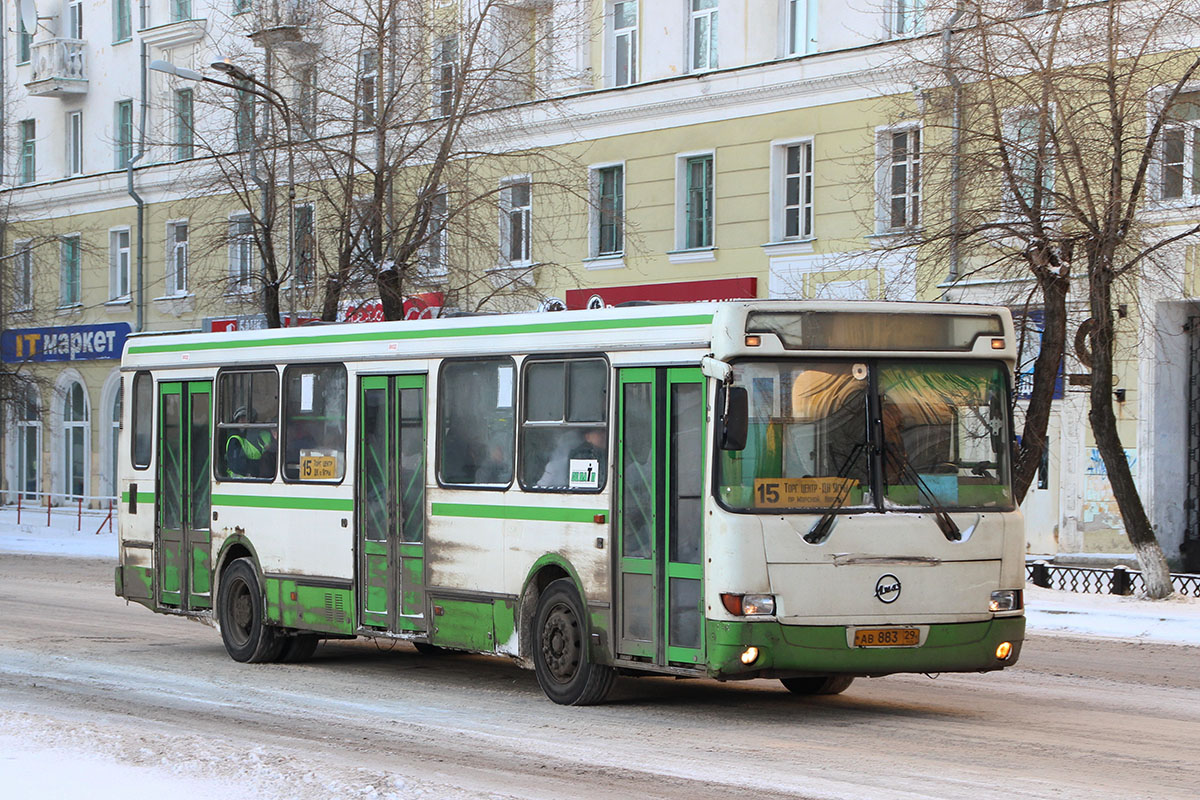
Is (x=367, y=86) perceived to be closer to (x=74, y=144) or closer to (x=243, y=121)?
(x=243, y=121)

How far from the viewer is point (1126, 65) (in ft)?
68.2

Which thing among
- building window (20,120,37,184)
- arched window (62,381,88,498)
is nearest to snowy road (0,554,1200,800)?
arched window (62,381,88,498)

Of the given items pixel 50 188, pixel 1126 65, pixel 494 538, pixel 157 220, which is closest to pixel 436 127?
pixel 1126 65

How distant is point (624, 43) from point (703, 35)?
188 centimetres

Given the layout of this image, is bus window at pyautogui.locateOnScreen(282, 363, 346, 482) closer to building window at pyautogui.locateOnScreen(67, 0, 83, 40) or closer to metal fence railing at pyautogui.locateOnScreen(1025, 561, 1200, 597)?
metal fence railing at pyautogui.locateOnScreen(1025, 561, 1200, 597)

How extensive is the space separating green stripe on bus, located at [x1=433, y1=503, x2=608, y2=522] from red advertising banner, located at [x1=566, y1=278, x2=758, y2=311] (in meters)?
16.8

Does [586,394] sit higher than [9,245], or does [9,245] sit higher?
[9,245]

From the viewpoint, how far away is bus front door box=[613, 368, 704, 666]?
11.7 m

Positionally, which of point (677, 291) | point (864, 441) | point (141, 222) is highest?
point (141, 222)

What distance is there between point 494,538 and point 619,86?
21.0 metres

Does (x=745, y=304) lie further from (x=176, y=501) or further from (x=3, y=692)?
(x=176, y=501)

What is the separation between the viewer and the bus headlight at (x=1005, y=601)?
11.8 meters

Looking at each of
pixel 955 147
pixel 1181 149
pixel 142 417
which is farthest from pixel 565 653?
pixel 1181 149

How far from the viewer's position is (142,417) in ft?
57.5
